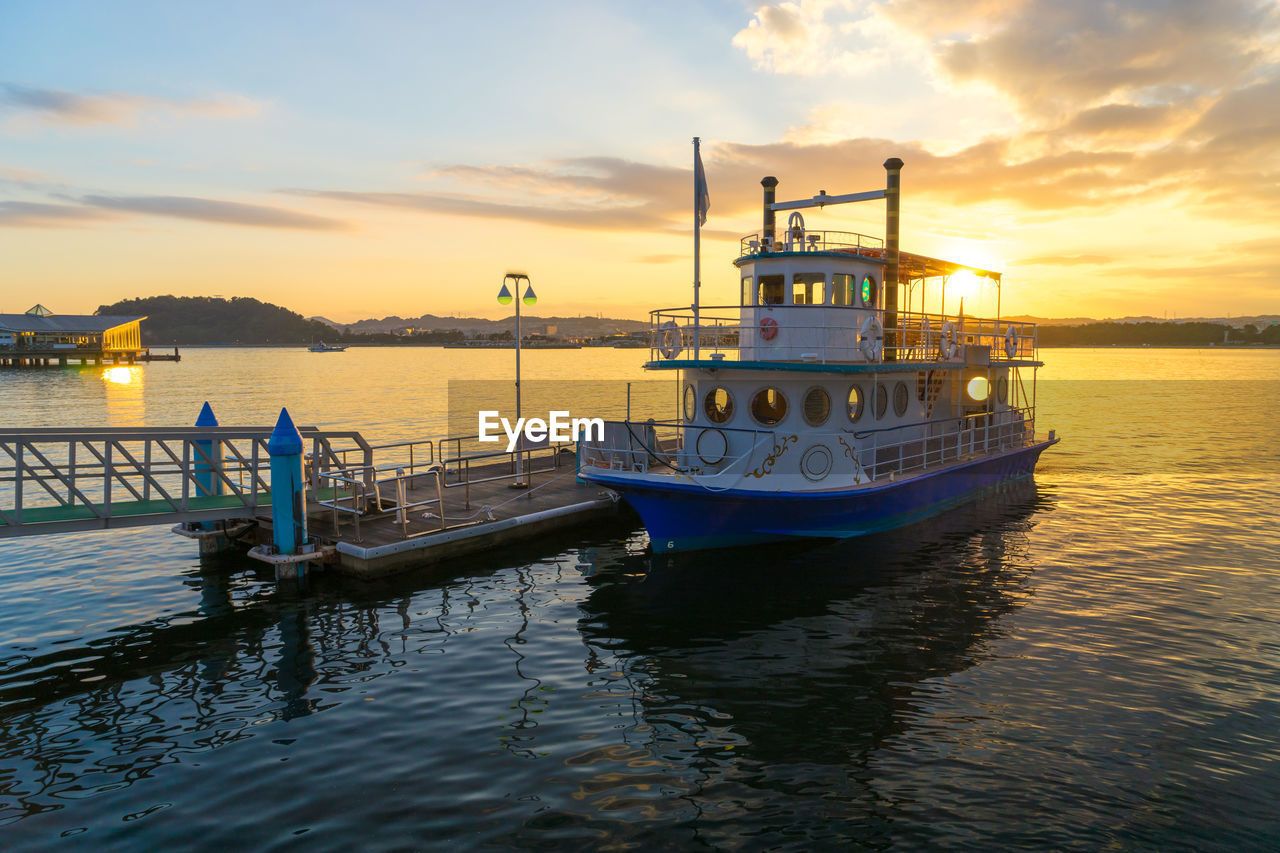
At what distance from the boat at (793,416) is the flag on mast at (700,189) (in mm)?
2099

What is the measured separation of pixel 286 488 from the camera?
48.0ft

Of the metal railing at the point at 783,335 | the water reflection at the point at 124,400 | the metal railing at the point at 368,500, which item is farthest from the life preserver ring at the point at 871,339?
the water reflection at the point at 124,400

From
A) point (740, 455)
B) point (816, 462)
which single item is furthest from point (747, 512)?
point (816, 462)

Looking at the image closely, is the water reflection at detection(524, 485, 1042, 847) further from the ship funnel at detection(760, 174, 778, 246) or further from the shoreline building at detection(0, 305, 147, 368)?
the shoreline building at detection(0, 305, 147, 368)

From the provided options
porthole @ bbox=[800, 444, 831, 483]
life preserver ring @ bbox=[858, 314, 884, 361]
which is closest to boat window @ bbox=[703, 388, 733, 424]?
porthole @ bbox=[800, 444, 831, 483]

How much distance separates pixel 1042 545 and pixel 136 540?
24569 mm

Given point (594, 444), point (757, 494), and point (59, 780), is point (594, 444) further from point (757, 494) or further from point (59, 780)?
point (59, 780)

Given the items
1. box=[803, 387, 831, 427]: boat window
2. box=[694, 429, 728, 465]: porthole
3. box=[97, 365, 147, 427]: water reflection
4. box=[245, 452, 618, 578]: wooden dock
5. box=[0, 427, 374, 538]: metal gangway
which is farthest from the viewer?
box=[97, 365, 147, 427]: water reflection

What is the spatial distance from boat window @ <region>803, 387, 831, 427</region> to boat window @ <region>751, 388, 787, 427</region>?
1.84ft

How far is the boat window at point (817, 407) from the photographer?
17859 millimetres

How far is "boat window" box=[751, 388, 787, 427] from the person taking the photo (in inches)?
705

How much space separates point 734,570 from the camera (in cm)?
1681

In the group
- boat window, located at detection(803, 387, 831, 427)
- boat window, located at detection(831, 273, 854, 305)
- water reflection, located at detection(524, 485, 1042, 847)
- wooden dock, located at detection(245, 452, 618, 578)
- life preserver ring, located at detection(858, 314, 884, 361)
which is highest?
boat window, located at detection(831, 273, 854, 305)

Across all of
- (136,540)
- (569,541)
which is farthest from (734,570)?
(136,540)
